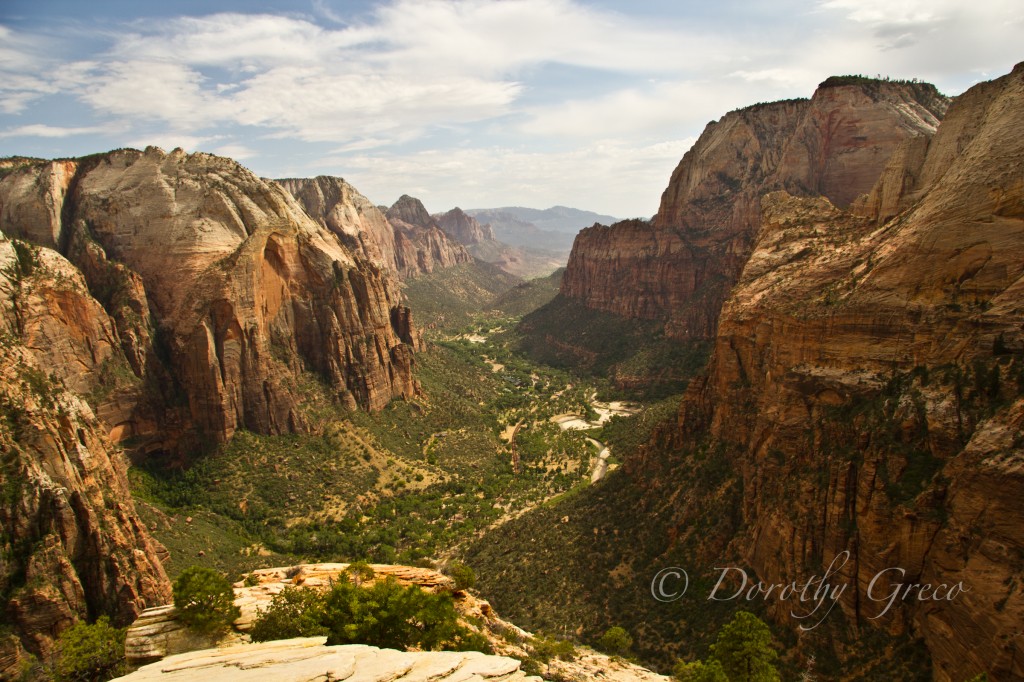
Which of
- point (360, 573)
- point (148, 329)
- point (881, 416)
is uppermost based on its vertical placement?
point (148, 329)

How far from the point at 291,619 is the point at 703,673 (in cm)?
2191

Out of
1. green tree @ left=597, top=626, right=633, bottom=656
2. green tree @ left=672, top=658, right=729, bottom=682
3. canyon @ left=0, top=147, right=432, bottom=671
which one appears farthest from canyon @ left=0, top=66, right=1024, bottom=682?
green tree @ left=672, top=658, right=729, bottom=682

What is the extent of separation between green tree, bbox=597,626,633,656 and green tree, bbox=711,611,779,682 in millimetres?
7040

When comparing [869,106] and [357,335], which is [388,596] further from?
[869,106]

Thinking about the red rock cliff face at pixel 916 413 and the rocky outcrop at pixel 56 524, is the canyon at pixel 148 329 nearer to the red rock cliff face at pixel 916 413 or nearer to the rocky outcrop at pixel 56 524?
the rocky outcrop at pixel 56 524

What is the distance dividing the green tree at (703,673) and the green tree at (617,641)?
20.1 feet

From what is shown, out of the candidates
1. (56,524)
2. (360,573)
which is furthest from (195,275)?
(360,573)

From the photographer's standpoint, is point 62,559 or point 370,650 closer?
point 370,650

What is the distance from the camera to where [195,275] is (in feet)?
240

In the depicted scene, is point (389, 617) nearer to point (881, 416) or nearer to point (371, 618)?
point (371, 618)

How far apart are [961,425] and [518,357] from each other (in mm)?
135323

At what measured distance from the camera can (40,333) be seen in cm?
5769

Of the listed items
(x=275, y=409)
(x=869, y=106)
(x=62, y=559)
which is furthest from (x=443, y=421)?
(x=869, y=106)

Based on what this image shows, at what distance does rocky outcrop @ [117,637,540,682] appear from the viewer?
68.2 ft
